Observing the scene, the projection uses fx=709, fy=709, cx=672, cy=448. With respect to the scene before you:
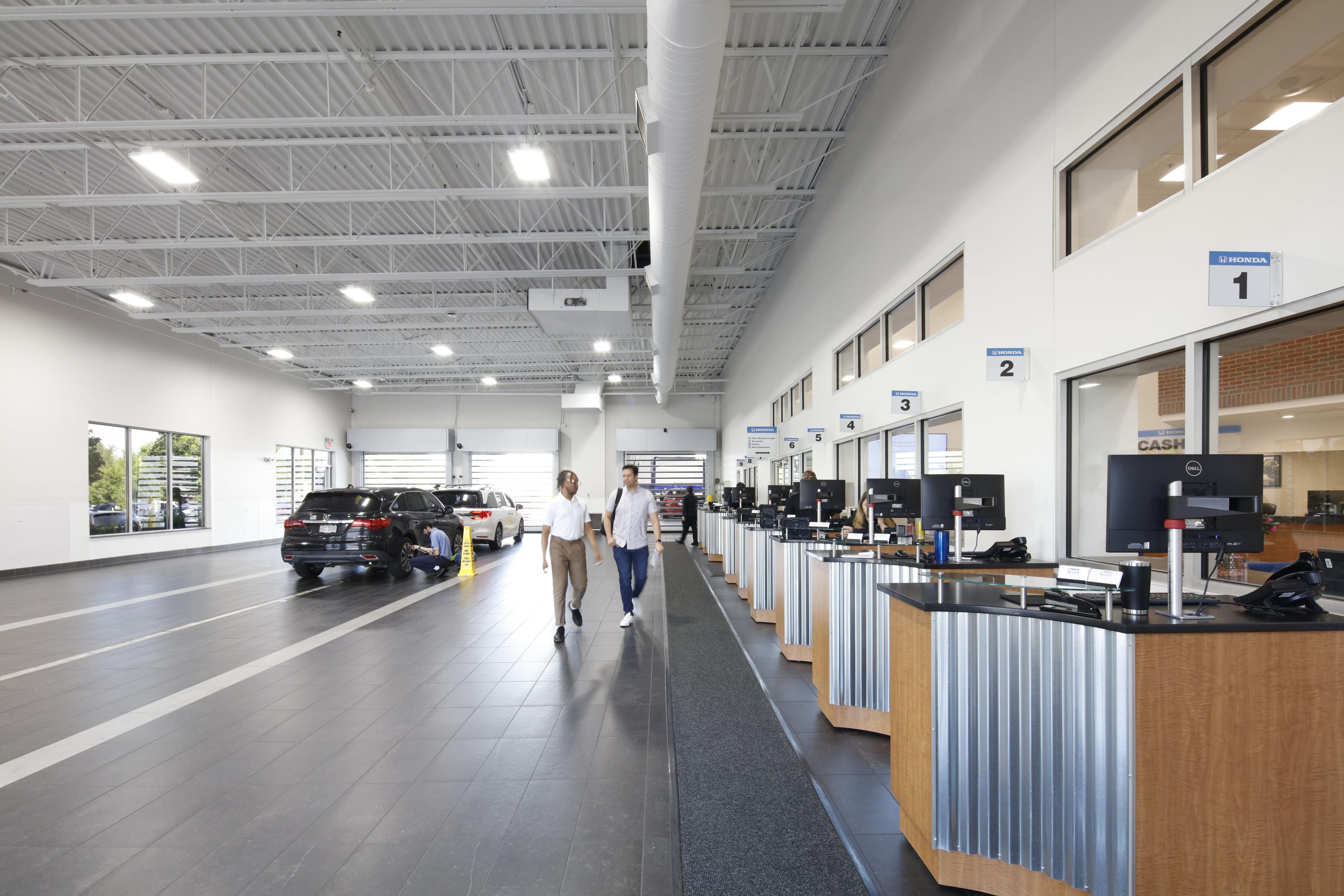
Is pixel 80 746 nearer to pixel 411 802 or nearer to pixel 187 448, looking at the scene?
pixel 411 802

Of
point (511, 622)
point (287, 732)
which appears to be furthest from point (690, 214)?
point (287, 732)

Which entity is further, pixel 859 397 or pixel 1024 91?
pixel 859 397

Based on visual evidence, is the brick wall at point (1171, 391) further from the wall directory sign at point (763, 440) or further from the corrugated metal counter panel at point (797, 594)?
the wall directory sign at point (763, 440)

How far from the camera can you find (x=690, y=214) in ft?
25.3

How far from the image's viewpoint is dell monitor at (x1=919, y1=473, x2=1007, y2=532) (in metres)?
4.52

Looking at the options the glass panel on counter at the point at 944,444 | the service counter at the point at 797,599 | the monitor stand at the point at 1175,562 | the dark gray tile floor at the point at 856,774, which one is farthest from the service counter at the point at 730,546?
the monitor stand at the point at 1175,562

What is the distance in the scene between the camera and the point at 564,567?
6.98m

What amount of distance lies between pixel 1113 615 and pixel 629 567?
18.8 ft

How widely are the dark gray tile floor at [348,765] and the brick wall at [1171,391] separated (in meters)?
3.28

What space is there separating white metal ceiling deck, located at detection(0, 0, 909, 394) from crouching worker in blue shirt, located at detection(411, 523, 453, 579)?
14.2 feet

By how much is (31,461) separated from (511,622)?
1088 cm

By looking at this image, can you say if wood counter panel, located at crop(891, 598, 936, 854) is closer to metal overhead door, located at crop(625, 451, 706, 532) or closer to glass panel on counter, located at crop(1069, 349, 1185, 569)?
glass panel on counter, located at crop(1069, 349, 1185, 569)

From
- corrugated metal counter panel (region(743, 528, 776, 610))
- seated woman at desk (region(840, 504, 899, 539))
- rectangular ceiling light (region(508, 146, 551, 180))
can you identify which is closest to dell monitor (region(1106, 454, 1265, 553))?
seated woman at desk (region(840, 504, 899, 539))

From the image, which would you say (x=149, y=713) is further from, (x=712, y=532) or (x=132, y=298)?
(x=712, y=532)
